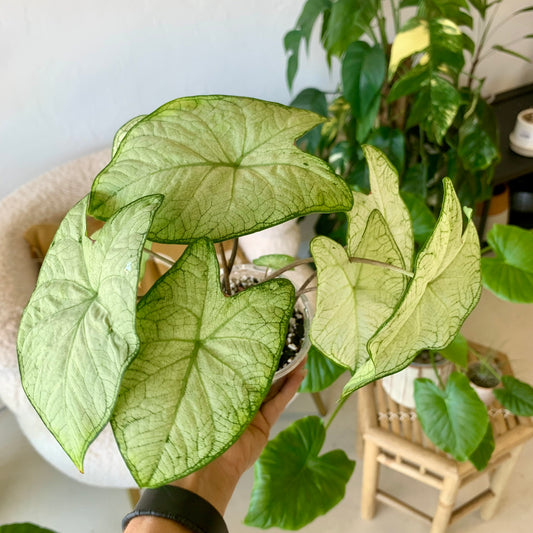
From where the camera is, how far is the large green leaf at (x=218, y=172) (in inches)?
16.1

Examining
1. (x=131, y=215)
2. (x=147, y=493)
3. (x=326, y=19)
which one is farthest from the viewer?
(x=326, y=19)

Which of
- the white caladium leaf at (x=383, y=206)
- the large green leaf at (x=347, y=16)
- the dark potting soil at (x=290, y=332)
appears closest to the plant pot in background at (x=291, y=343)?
the dark potting soil at (x=290, y=332)

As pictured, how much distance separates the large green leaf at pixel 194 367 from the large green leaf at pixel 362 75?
2.56 ft

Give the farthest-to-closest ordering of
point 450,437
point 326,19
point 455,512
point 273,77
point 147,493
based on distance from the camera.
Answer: point 273,77, point 455,512, point 326,19, point 450,437, point 147,493

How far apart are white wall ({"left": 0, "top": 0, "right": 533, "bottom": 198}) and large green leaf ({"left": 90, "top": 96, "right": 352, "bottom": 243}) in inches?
40.7

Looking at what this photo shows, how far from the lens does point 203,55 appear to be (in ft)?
4.80

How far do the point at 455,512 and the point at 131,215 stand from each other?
1.32 meters

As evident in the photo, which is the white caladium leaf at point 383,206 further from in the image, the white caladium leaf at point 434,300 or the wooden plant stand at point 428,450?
the wooden plant stand at point 428,450

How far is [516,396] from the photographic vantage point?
3.44ft

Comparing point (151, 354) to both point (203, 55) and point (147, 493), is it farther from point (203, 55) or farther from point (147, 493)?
point (203, 55)

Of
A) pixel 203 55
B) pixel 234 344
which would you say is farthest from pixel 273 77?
pixel 234 344

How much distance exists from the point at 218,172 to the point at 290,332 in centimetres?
39

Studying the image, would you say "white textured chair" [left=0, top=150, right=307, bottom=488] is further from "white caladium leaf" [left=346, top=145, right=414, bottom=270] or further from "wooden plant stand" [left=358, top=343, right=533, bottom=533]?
"white caladium leaf" [left=346, top=145, right=414, bottom=270]

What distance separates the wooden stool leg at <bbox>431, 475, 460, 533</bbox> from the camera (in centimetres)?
113
